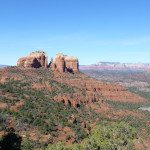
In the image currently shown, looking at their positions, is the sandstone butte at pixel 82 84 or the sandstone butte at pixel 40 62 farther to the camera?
the sandstone butte at pixel 40 62

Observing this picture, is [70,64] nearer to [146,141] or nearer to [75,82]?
[75,82]

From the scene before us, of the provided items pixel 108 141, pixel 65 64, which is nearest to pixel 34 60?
pixel 65 64

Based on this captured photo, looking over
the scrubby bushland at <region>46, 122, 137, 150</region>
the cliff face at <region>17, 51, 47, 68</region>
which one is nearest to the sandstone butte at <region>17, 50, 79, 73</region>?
the cliff face at <region>17, 51, 47, 68</region>

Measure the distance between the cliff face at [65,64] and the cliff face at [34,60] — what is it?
5.48 metres

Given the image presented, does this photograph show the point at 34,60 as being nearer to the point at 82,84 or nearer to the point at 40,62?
the point at 40,62

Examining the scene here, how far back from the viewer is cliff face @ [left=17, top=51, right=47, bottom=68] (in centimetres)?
7755

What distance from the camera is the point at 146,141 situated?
1572 inches

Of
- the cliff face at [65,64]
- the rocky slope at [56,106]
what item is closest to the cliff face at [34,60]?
the rocky slope at [56,106]

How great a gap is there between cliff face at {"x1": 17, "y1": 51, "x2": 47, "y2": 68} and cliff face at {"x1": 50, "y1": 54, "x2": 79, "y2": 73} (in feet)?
18.0

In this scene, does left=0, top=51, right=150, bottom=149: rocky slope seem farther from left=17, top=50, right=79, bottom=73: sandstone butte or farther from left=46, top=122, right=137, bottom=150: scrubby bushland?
left=46, top=122, right=137, bottom=150: scrubby bushland

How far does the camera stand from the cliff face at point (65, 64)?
8413cm

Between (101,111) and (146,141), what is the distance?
22.2 meters

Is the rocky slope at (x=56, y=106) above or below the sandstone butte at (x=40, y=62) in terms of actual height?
below

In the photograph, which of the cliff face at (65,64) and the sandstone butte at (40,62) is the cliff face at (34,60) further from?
the cliff face at (65,64)
